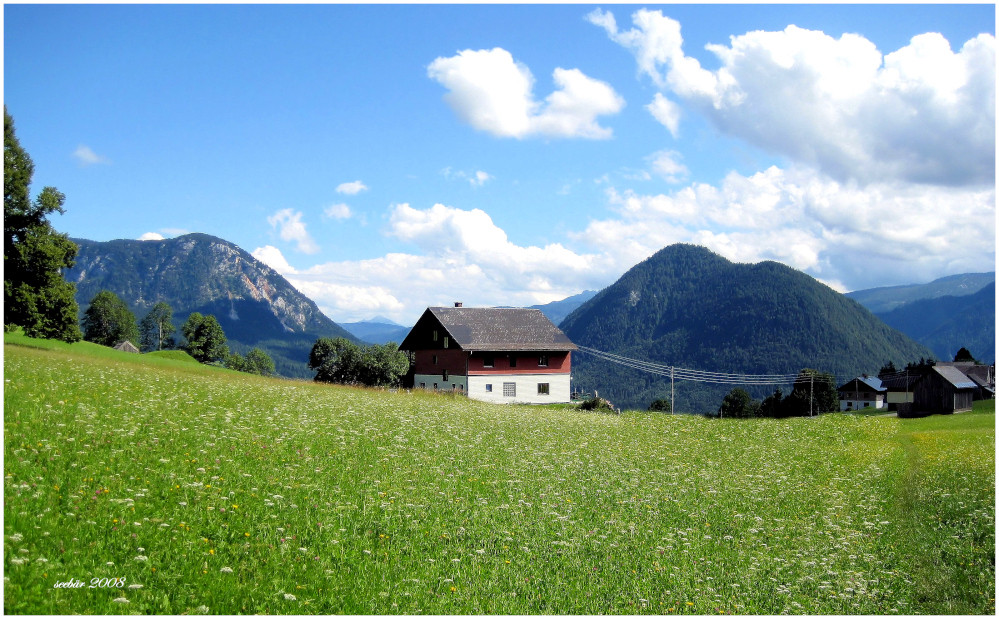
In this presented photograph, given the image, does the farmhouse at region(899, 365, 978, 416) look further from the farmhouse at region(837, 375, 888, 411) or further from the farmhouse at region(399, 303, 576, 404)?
the farmhouse at region(837, 375, 888, 411)

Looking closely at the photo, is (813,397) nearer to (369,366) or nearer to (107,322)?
(369,366)

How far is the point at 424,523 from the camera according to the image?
33.8ft

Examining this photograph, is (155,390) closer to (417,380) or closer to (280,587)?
(280,587)

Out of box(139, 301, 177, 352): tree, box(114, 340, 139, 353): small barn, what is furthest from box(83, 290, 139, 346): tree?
box(139, 301, 177, 352): tree

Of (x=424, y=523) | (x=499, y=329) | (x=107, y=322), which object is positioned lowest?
(x=424, y=523)

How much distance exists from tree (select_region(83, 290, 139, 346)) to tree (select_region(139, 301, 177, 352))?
15050mm

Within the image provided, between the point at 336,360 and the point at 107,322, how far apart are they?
55312 millimetres

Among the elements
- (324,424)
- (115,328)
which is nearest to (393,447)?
(324,424)

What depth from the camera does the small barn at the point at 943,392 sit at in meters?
56.2

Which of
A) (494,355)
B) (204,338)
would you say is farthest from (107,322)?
(494,355)

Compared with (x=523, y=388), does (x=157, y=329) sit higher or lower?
higher

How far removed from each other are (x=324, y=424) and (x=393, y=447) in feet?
10.3

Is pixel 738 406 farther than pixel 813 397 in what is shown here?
Yes

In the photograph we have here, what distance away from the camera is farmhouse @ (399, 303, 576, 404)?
57188 mm
